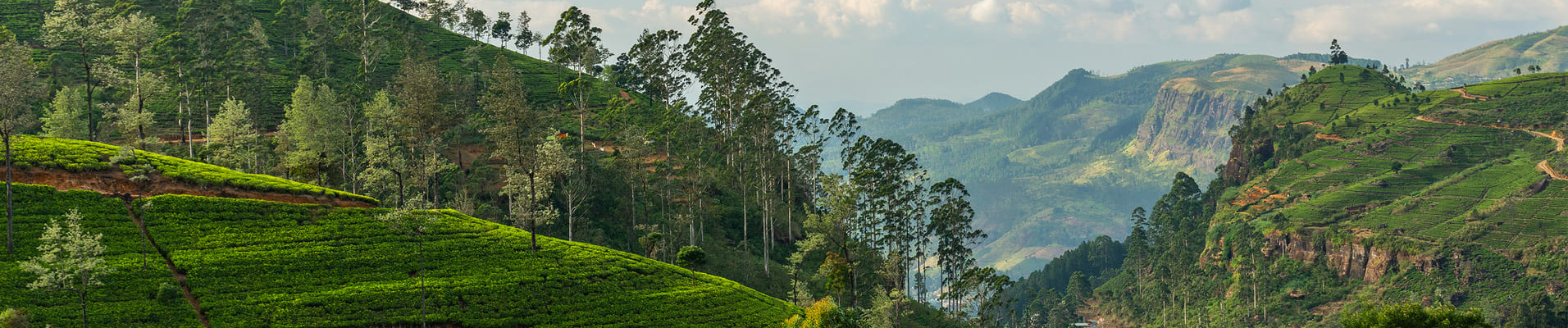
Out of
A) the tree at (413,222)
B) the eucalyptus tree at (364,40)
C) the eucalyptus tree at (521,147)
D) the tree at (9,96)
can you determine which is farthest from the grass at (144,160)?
the eucalyptus tree at (364,40)

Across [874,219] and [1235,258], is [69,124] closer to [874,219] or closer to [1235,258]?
[874,219]

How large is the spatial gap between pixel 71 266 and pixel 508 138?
32.3 meters

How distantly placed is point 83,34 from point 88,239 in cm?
6785

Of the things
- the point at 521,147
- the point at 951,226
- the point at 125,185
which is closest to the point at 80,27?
the point at 125,185

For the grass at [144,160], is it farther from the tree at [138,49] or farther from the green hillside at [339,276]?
the tree at [138,49]

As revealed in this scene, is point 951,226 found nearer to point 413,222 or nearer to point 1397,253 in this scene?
point 413,222

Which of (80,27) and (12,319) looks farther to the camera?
(80,27)

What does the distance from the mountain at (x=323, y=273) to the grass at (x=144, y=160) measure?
29 cm

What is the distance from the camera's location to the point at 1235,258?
194m

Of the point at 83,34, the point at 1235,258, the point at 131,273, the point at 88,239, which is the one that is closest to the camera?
the point at 88,239

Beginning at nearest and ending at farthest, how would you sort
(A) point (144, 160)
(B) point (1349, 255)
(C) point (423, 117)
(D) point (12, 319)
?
(D) point (12, 319), (A) point (144, 160), (C) point (423, 117), (B) point (1349, 255)

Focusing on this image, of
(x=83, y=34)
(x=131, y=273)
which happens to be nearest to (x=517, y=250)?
(x=131, y=273)

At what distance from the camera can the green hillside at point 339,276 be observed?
60.8 m

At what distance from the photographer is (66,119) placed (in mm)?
92688
